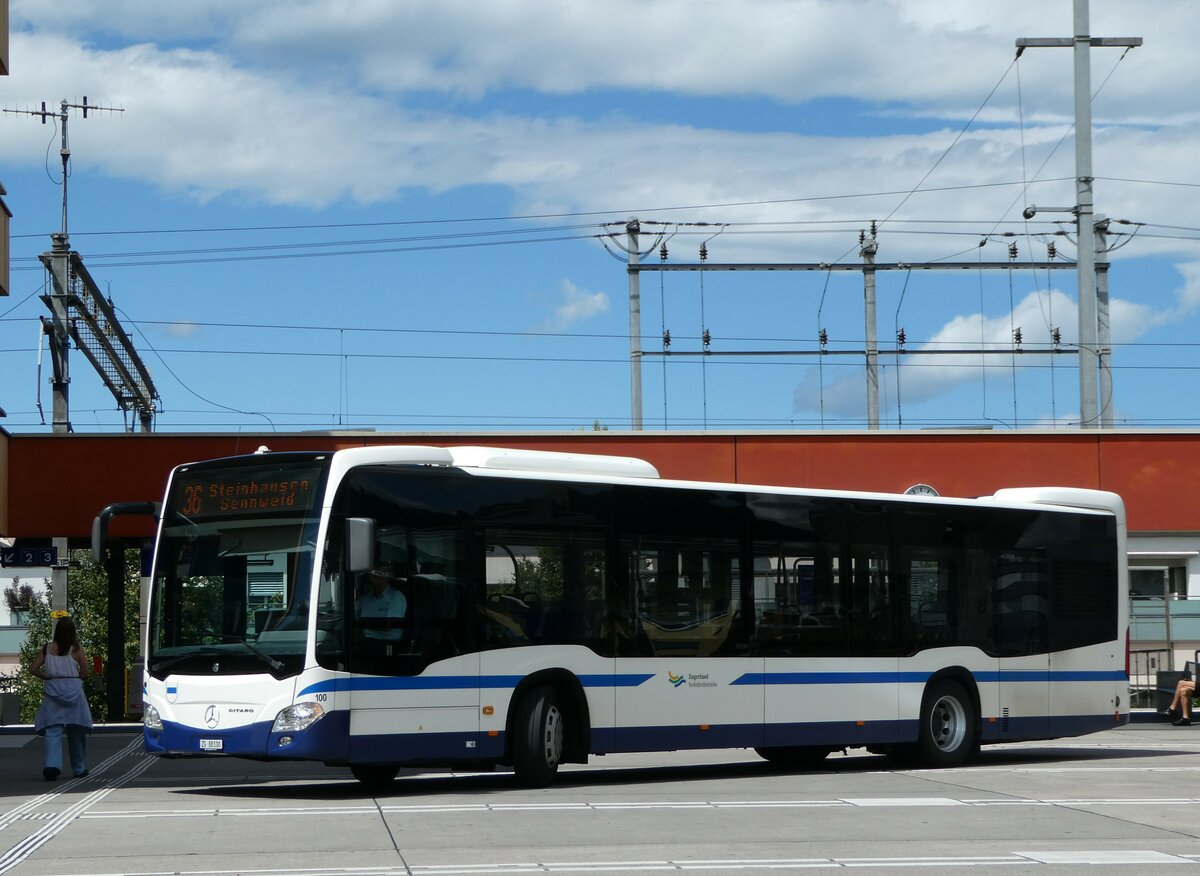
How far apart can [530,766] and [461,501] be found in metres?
2.37

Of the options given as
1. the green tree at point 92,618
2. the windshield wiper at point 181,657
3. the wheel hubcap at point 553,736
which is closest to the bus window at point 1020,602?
the wheel hubcap at point 553,736

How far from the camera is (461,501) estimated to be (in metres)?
15.0

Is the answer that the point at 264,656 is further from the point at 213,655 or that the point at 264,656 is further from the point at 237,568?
the point at 237,568

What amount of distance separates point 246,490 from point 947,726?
8.18m

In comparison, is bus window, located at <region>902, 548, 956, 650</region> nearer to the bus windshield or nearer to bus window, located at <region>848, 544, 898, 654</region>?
bus window, located at <region>848, 544, 898, 654</region>

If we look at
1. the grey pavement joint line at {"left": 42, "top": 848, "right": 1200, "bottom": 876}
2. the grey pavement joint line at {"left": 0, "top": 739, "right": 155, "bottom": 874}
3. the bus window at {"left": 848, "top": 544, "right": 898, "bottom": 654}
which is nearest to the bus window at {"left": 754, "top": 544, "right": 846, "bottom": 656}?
the bus window at {"left": 848, "top": 544, "right": 898, "bottom": 654}

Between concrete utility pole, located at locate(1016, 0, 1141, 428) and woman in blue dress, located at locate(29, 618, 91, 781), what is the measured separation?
18.2m

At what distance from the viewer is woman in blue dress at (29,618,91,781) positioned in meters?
17.1

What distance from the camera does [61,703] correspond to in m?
17.2

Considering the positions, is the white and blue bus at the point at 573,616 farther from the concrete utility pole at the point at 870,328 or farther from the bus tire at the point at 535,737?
the concrete utility pole at the point at 870,328

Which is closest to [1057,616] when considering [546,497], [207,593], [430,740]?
[546,497]

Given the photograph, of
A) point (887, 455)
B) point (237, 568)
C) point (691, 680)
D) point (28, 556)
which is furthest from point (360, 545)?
point (887, 455)

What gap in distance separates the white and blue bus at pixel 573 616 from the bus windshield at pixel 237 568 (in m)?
0.02

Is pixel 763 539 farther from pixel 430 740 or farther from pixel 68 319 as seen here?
pixel 68 319
